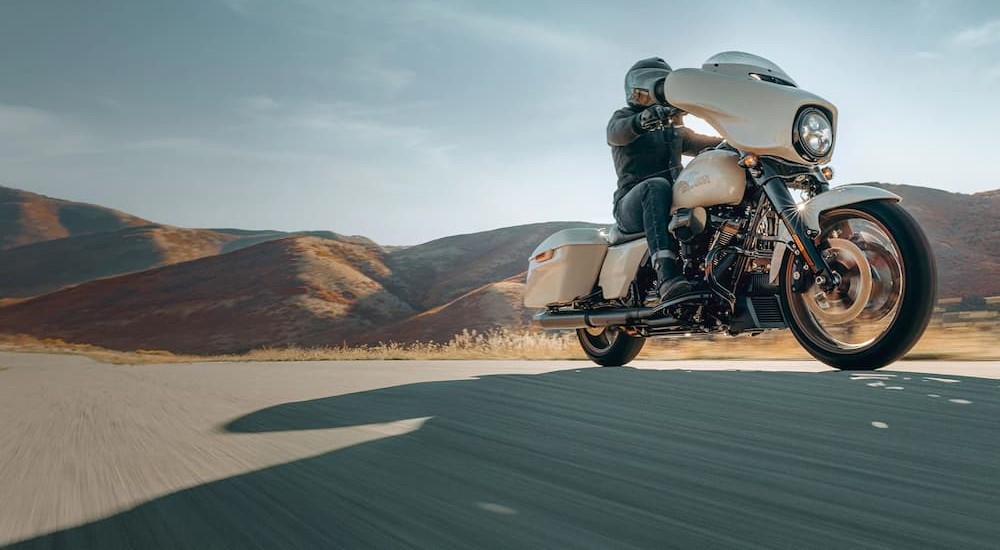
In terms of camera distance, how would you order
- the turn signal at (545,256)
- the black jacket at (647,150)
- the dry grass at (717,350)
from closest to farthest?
the black jacket at (647,150)
the dry grass at (717,350)
the turn signal at (545,256)

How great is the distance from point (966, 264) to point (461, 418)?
56.0m

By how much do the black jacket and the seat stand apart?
26 centimetres

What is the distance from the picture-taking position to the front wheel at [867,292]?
11.4ft

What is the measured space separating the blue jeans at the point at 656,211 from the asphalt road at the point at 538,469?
1.51 meters

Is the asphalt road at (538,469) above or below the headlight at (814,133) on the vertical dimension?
below

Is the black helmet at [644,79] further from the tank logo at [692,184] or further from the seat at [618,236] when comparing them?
the seat at [618,236]

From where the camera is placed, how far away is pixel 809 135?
415 cm

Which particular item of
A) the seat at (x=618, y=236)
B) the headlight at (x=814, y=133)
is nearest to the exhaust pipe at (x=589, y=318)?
the seat at (x=618, y=236)

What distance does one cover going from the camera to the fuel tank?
4.45 meters

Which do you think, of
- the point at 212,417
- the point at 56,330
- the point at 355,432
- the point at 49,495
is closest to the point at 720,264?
the point at 355,432

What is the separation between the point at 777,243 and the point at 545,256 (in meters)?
2.43

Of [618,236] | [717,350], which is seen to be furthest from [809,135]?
[717,350]

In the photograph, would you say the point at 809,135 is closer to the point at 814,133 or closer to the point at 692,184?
the point at 814,133

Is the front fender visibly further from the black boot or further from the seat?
the seat
